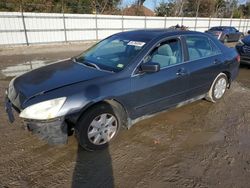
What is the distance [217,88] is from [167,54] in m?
1.77

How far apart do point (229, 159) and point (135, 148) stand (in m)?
1.28

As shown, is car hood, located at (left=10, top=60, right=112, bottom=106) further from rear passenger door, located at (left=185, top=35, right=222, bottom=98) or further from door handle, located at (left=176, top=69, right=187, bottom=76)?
rear passenger door, located at (left=185, top=35, right=222, bottom=98)

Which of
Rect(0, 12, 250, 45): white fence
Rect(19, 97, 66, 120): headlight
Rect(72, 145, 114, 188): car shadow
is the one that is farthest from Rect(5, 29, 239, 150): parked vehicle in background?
Rect(0, 12, 250, 45): white fence

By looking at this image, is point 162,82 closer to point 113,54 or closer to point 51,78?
point 113,54

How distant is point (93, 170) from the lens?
281 centimetres

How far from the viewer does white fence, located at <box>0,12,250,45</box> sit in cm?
1434

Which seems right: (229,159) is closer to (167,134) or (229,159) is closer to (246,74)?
(167,134)

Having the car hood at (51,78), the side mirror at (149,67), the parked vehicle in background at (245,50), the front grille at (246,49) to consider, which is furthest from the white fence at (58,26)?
the side mirror at (149,67)

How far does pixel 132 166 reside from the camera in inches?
114

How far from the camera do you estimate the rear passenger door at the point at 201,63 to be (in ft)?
13.6

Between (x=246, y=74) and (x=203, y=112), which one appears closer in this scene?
(x=203, y=112)

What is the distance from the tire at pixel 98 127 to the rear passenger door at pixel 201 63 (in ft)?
5.56

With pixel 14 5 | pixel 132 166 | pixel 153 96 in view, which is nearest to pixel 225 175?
pixel 132 166

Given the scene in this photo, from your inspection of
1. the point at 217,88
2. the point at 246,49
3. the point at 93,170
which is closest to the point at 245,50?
the point at 246,49
